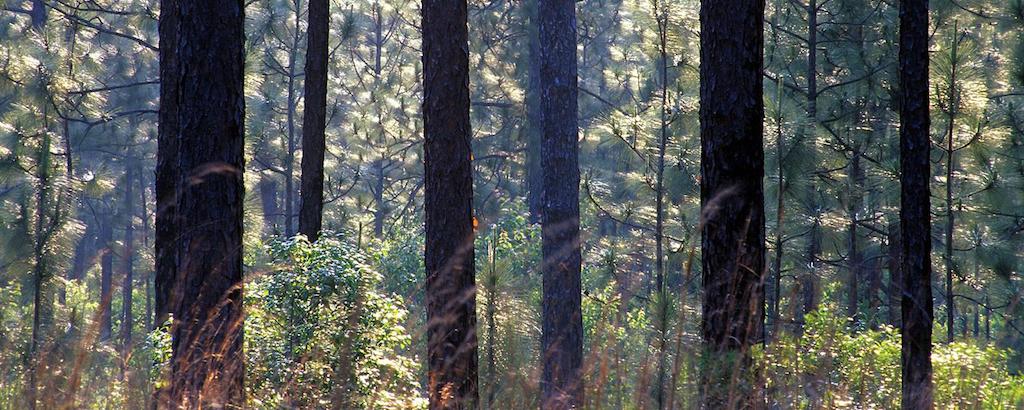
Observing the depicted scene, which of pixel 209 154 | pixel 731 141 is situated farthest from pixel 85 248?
pixel 731 141

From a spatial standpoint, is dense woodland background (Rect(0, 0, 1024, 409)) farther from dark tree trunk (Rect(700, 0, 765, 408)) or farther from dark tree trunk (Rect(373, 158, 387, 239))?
dark tree trunk (Rect(373, 158, 387, 239))

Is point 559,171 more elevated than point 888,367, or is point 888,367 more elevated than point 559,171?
point 559,171

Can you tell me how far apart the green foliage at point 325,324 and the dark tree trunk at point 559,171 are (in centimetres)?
517

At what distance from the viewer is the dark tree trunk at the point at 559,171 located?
13039 mm

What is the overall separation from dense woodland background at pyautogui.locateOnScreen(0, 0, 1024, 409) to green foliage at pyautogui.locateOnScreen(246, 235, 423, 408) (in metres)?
0.02

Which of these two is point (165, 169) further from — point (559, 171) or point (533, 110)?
point (533, 110)

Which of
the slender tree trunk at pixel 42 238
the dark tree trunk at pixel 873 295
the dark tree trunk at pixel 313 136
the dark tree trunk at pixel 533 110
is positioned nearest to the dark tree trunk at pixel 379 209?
the dark tree trunk at pixel 533 110

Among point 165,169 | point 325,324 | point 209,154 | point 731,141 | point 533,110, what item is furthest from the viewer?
point 533,110

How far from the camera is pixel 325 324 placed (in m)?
7.60

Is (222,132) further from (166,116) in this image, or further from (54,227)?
(54,227)

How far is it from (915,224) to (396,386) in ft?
14.5

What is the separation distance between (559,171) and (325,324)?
590 centimetres

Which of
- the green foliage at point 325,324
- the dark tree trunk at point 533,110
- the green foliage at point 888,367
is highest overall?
the dark tree trunk at point 533,110

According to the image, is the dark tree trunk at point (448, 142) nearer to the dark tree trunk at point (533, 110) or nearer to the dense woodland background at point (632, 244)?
the dense woodland background at point (632, 244)
